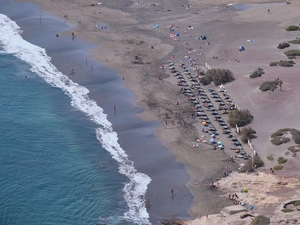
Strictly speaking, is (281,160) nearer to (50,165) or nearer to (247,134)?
(247,134)

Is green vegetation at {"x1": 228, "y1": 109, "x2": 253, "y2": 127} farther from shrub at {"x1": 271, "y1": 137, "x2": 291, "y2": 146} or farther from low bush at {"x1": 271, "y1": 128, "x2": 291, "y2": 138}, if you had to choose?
shrub at {"x1": 271, "y1": 137, "x2": 291, "y2": 146}

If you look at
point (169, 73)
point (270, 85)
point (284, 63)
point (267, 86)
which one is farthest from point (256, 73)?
point (169, 73)

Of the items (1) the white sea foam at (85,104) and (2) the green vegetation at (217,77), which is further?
(2) the green vegetation at (217,77)

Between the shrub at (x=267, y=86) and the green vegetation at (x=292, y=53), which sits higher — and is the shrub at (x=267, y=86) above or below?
below

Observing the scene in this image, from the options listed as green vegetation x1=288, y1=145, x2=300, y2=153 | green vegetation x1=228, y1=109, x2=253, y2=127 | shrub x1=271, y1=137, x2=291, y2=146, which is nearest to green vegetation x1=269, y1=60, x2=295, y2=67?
green vegetation x1=228, y1=109, x2=253, y2=127

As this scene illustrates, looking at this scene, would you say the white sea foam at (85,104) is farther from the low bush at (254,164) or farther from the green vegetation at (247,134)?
the green vegetation at (247,134)

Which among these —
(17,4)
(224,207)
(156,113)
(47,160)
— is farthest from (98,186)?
(17,4)

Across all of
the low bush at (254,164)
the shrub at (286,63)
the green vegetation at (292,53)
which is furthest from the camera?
the green vegetation at (292,53)

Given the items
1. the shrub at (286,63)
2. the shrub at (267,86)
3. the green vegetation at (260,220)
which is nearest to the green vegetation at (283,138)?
the shrub at (267,86)
